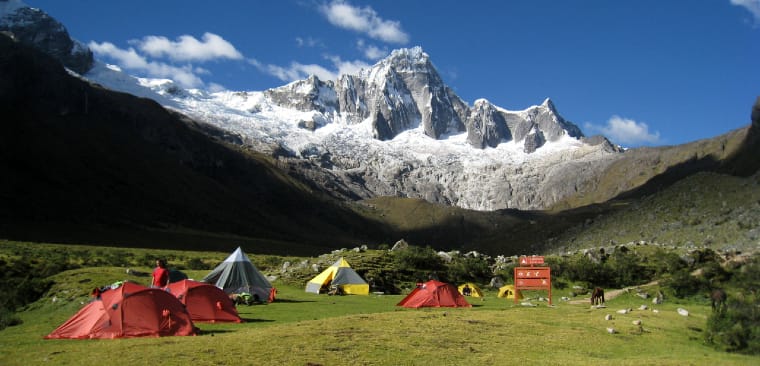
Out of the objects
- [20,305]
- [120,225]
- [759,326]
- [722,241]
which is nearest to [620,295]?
[759,326]

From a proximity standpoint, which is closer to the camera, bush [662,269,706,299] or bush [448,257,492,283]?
bush [662,269,706,299]

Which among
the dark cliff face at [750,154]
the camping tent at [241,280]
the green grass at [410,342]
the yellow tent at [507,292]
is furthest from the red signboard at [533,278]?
the dark cliff face at [750,154]

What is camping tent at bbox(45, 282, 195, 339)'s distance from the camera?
18.8 metres

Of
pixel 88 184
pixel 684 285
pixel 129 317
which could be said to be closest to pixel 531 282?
pixel 684 285

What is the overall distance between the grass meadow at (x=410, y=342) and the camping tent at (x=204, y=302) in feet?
2.82

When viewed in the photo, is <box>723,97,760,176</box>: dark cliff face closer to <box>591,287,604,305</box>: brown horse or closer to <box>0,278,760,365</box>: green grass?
<box>591,287,604,305</box>: brown horse

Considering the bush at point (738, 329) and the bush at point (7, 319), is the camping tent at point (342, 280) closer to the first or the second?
the bush at point (7, 319)

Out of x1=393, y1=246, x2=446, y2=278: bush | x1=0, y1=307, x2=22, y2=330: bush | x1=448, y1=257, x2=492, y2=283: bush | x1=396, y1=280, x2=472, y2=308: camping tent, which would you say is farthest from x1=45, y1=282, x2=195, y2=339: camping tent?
x1=448, y1=257, x2=492, y2=283: bush

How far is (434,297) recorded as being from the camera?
1161 inches

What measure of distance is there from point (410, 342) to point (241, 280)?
16.9 meters

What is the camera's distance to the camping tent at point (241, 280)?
3195 cm

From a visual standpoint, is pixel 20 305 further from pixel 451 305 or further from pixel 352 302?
pixel 451 305

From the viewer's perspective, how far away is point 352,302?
1288 inches

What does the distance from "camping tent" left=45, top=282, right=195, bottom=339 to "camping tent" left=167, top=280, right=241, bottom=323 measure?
3353 mm
